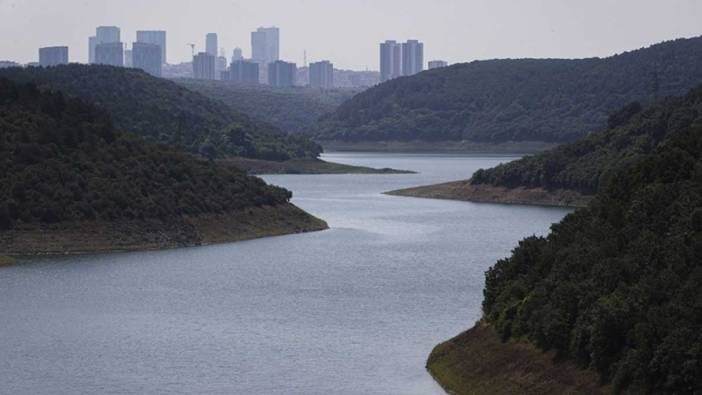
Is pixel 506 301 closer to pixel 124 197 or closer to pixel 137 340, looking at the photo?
pixel 137 340

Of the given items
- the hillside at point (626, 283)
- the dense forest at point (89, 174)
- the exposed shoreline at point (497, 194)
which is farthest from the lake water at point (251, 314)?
the exposed shoreline at point (497, 194)

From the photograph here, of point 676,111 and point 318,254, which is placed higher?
point 676,111

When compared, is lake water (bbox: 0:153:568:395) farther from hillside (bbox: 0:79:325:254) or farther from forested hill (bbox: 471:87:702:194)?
forested hill (bbox: 471:87:702:194)

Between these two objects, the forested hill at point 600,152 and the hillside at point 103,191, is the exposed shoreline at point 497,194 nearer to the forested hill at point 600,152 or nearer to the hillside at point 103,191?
the forested hill at point 600,152

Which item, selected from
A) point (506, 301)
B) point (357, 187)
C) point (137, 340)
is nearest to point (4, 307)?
point (137, 340)

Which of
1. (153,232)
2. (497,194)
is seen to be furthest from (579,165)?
(153,232)

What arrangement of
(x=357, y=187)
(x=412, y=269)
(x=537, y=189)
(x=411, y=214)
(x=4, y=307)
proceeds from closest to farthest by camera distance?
(x=4, y=307) < (x=412, y=269) < (x=411, y=214) < (x=537, y=189) < (x=357, y=187)
